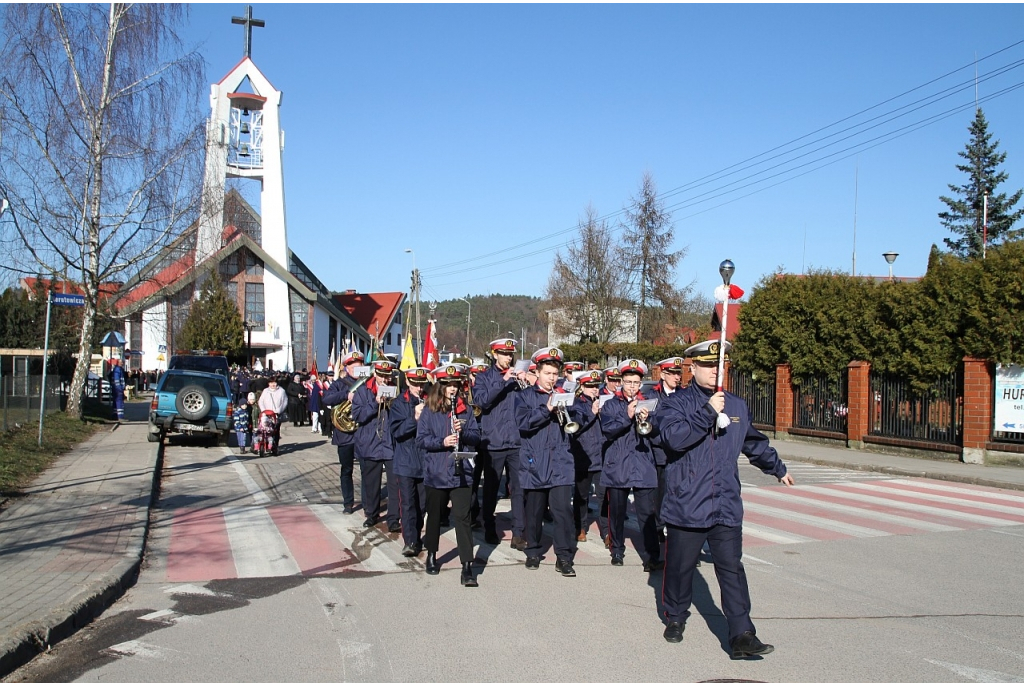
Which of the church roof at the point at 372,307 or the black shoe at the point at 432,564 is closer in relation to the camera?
the black shoe at the point at 432,564

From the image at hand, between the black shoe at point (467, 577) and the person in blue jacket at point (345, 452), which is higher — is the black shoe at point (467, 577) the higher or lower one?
the lower one

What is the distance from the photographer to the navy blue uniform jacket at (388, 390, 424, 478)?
8.60m

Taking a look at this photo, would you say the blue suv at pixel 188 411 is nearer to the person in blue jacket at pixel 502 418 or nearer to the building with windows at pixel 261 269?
the person in blue jacket at pixel 502 418

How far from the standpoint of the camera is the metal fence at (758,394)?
91.7ft

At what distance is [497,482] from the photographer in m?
10.0

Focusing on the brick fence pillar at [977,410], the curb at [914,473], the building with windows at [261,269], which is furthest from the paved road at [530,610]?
the building with windows at [261,269]

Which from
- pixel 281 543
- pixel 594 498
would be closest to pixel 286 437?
pixel 594 498

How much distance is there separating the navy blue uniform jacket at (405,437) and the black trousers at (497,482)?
37.1 inches

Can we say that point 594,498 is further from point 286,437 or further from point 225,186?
point 225,186

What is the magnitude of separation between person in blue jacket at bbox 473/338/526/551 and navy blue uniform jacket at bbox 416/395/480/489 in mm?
813

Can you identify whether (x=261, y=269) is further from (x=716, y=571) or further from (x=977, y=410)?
(x=716, y=571)

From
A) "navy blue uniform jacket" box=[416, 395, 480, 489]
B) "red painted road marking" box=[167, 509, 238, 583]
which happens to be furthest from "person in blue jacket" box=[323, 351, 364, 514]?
"navy blue uniform jacket" box=[416, 395, 480, 489]

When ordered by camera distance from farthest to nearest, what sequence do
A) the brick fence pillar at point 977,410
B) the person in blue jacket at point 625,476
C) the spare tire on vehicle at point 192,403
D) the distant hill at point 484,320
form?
1. the distant hill at point 484,320
2. the spare tire on vehicle at point 192,403
3. the brick fence pillar at point 977,410
4. the person in blue jacket at point 625,476

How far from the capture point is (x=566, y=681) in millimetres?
5148
